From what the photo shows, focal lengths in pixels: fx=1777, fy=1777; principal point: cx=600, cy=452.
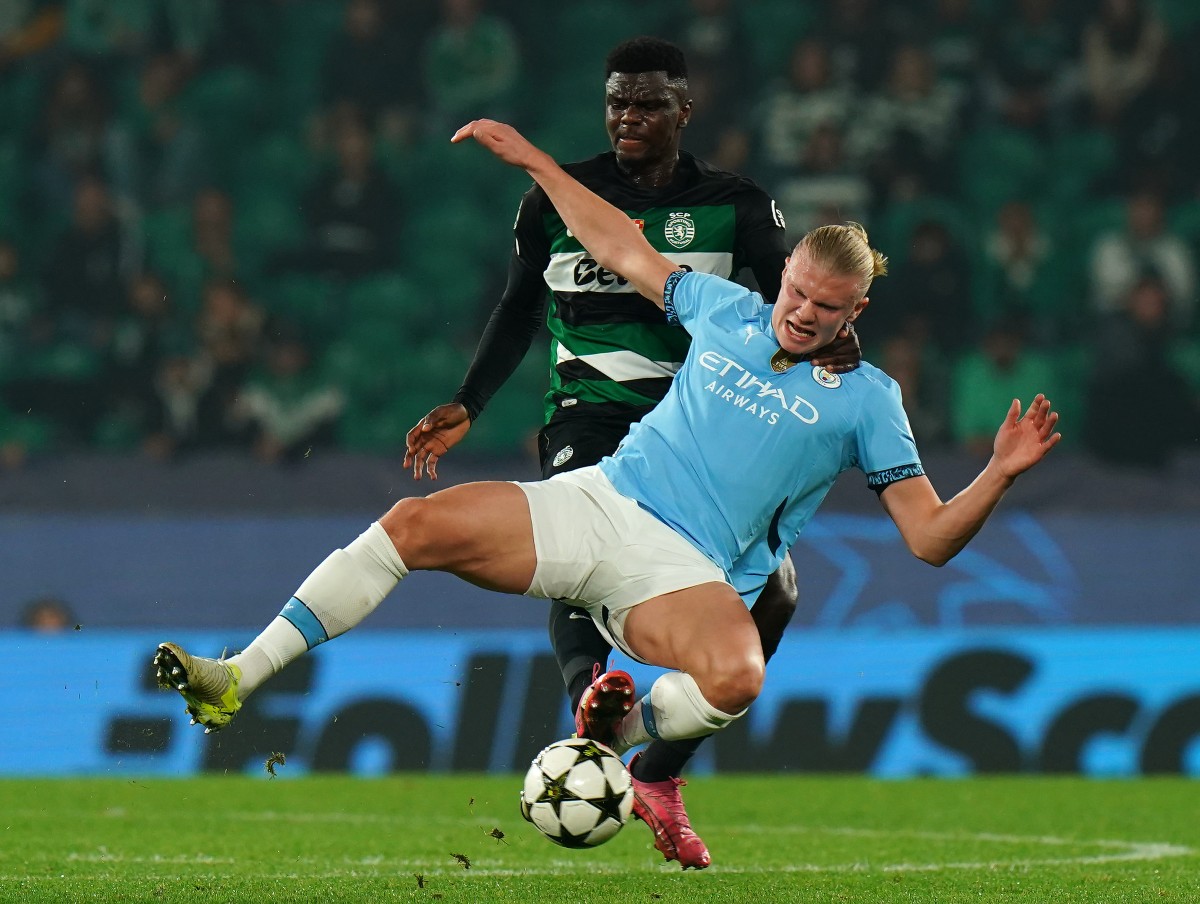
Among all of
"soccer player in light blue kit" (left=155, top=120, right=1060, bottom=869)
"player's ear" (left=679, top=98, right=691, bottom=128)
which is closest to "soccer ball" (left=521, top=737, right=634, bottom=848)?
"soccer player in light blue kit" (left=155, top=120, right=1060, bottom=869)

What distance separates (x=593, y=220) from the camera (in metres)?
5.15

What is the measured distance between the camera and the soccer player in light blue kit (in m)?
4.67

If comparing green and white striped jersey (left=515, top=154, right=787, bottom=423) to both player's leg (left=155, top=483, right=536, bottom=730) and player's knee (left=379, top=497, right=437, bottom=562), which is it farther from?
player's knee (left=379, top=497, right=437, bottom=562)

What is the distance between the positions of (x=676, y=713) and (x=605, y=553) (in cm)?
47

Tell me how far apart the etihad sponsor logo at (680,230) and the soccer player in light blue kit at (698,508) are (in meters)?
0.39

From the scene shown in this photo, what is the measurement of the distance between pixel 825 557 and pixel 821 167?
10.3 ft

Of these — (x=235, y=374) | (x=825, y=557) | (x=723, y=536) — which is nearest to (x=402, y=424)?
(x=235, y=374)

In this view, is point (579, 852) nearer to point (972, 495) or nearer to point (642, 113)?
point (972, 495)

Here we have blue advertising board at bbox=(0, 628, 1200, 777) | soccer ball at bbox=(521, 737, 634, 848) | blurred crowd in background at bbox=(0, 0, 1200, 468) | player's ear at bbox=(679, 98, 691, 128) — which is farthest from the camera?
blurred crowd in background at bbox=(0, 0, 1200, 468)

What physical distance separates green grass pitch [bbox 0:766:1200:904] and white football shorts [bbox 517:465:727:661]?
0.80 metres

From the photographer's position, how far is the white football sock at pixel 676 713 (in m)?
4.68

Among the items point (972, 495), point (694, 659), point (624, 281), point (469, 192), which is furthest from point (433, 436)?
point (469, 192)

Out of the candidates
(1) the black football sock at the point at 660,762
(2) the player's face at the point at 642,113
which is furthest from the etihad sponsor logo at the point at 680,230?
(1) the black football sock at the point at 660,762

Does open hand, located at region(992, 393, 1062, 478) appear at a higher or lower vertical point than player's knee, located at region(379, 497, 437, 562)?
higher
